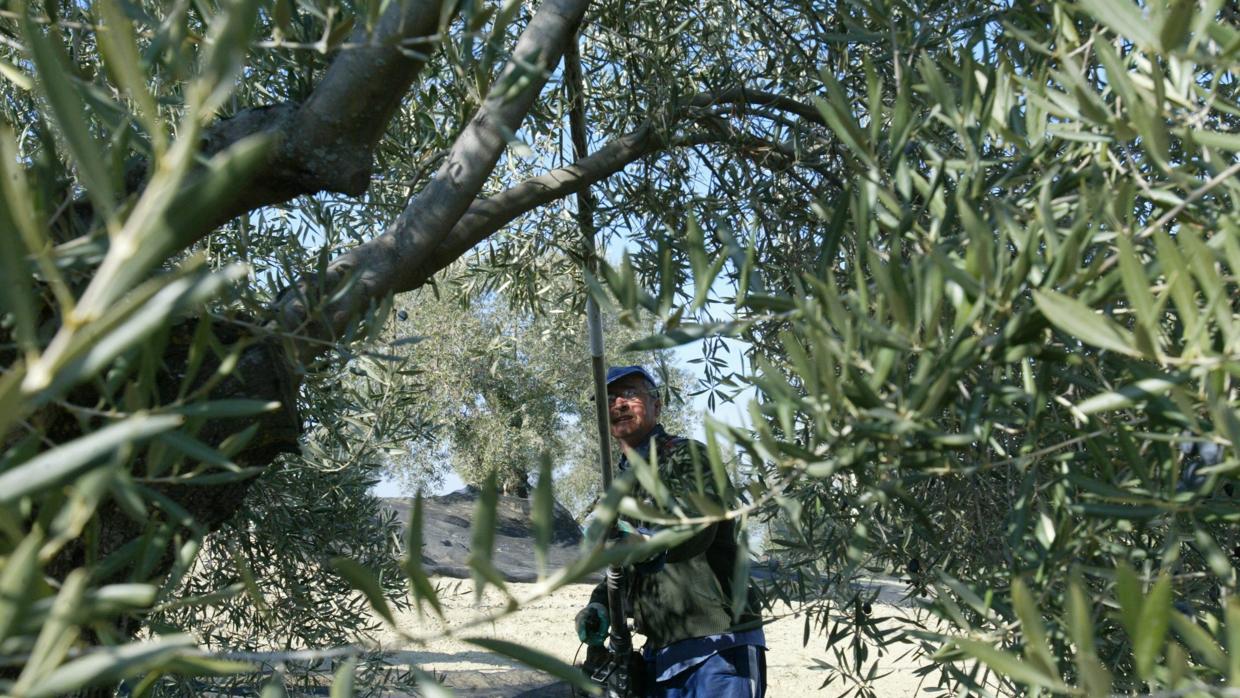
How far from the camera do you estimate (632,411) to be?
3.60 metres

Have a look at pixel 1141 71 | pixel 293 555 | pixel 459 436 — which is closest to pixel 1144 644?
pixel 1141 71

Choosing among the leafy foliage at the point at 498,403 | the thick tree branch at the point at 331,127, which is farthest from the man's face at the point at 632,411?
the leafy foliage at the point at 498,403

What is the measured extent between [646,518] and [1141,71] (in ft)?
2.81

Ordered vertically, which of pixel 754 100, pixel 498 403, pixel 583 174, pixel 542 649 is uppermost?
pixel 498 403

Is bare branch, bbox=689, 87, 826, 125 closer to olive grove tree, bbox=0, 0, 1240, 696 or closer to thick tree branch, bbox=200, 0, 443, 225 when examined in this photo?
olive grove tree, bbox=0, 0, 1240, 696

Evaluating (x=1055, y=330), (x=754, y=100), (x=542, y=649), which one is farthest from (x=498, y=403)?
(x=1055, y=330)

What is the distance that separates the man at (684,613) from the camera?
337 centimetres

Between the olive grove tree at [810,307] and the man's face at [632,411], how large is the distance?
893 mm

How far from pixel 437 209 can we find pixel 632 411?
1730 millimetres

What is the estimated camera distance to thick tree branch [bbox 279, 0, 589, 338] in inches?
72.3

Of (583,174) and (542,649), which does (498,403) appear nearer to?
(542,649)

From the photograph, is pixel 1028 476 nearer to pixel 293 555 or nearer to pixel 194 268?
pixel 194 268

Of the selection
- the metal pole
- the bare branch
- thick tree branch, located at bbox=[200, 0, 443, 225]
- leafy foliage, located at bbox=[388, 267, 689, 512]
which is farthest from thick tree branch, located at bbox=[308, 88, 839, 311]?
leafy foliage, located at bbox=[388, 267, 689, 512]

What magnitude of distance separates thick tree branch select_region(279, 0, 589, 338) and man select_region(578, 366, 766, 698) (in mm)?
1483
